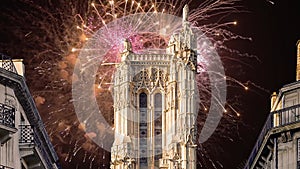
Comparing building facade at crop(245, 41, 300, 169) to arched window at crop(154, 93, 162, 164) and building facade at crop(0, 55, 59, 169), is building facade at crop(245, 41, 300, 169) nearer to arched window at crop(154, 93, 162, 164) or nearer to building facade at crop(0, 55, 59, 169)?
building facade at crop(0, 55, 59, 169)

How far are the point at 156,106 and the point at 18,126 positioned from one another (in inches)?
4316

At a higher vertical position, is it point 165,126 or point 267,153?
point 165,126

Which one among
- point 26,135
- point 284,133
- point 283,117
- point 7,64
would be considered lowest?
point 284,133

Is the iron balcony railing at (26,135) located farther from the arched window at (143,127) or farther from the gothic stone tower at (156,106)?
the arched window at (143,127)

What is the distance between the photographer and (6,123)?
68125 mm

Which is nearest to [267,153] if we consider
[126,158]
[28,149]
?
[28,149]

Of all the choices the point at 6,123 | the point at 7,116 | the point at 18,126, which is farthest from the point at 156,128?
the point at 6,123

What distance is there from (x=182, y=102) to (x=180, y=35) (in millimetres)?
8138

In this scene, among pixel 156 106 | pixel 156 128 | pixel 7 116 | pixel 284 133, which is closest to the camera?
pixel 7 116

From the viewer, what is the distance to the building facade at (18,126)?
69438mm

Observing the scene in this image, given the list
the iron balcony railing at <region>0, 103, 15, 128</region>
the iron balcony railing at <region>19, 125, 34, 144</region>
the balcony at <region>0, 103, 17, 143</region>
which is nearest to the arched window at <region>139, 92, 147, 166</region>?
the iron balcony railing at <region>19, 125, 34, 144</region>

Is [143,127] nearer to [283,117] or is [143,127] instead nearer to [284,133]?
[283,117]

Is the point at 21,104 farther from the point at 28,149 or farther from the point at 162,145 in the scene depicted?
the point at 162,145

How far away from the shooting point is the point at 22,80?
72812mm
